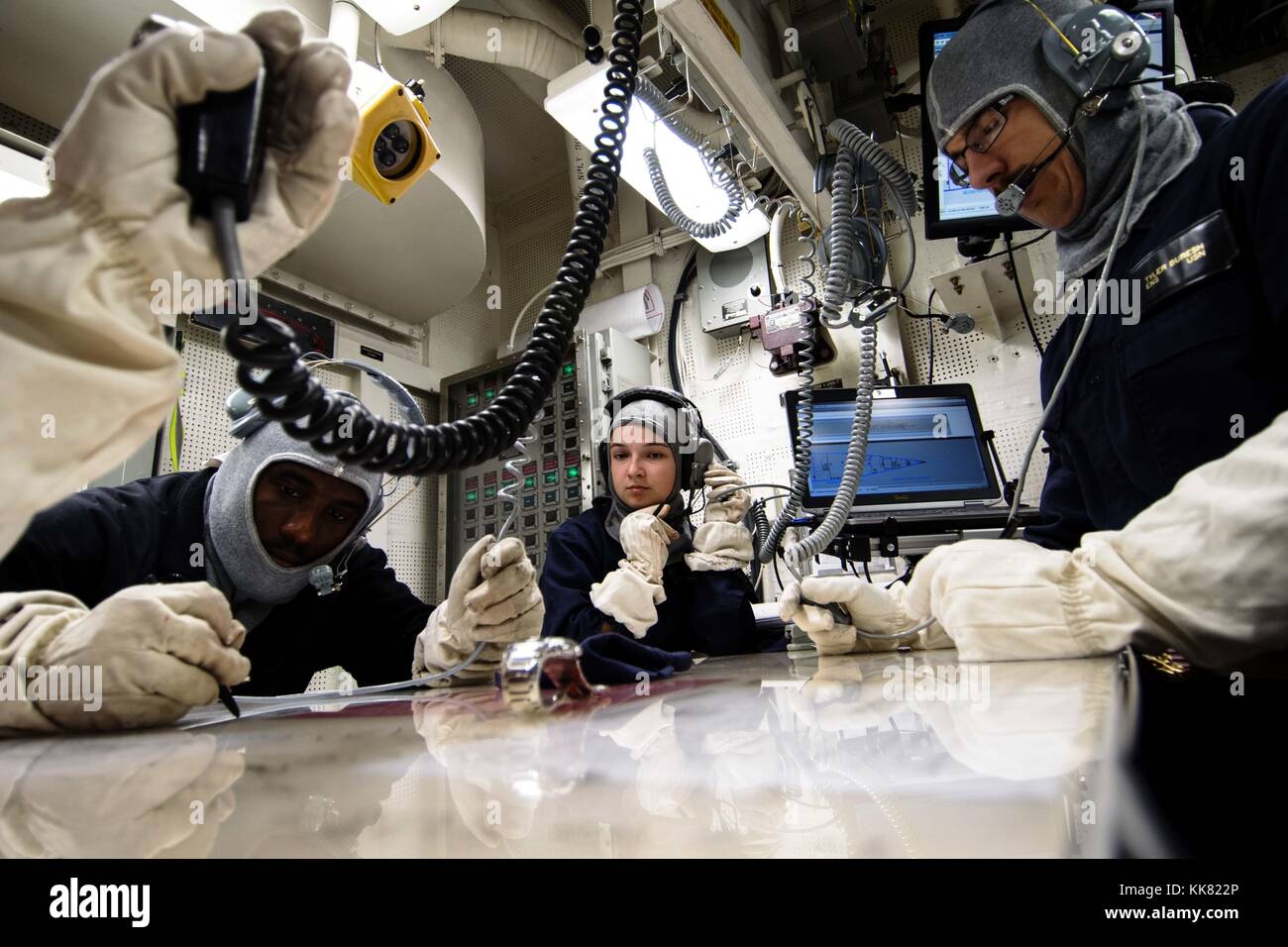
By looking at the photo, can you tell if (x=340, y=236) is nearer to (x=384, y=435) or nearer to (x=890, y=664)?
(x=384, y=435)

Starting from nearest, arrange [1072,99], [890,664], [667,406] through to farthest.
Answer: [890,664] < [1072,99] < [667,406]

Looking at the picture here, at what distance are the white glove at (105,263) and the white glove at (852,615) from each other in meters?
0.94

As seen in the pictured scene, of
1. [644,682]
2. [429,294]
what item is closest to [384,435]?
[644,682]

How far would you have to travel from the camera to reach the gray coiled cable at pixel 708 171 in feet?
5.99

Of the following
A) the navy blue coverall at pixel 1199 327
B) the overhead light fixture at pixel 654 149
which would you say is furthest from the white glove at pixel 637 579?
the overhead light fixture at pixel 654 149

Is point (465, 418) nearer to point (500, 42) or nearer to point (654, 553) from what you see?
point (654, 553)

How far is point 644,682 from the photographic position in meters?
0.93

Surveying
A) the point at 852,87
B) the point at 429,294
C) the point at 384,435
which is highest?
the point at 852,87

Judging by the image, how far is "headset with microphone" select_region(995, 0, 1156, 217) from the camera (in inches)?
40.2

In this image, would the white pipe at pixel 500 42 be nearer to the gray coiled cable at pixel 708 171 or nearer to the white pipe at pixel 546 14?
the white pipe at pixel 546 14

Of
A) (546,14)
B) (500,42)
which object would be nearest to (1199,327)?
(500,42)

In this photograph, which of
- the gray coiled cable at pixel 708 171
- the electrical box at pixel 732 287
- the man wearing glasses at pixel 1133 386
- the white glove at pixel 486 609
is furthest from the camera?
the electrical box at pixel 732 287

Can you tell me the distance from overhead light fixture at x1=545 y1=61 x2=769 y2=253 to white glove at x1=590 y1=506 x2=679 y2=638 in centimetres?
111

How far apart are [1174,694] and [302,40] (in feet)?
2.65
